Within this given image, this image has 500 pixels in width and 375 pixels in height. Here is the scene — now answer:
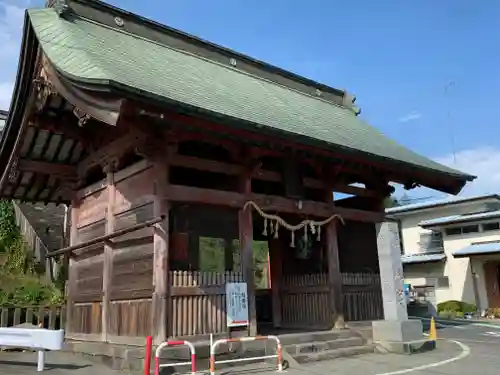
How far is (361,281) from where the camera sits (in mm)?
12164

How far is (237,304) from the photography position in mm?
9156

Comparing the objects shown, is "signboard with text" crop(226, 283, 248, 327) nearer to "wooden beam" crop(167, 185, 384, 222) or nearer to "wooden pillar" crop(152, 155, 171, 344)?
"wooden pillar" crop(152, 155, 171, 344)

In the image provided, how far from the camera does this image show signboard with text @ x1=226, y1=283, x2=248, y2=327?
29.6 feet

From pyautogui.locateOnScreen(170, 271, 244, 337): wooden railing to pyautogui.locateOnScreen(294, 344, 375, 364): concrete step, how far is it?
1.73 metres

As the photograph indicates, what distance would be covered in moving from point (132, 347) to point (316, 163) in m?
5.87

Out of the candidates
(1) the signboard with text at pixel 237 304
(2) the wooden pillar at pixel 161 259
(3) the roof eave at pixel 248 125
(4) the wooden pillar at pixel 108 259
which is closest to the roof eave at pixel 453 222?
(3) the roof eave at pixel 248 125

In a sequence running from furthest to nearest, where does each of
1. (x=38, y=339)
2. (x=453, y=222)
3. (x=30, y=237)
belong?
1. (x=453, y=222)
2. (x=30, y=237)
3. (x=38, y=339)

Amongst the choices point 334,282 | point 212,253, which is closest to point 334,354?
point 334,282

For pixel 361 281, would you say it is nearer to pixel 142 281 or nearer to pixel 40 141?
pixel 142 281

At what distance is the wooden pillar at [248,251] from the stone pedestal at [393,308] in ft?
11.3

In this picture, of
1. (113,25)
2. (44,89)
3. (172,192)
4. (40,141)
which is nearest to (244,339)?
(172,192)

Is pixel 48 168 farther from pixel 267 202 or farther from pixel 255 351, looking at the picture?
pixel 255 351

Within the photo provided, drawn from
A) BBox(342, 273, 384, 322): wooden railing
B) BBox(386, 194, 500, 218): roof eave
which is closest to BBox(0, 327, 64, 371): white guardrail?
BBox(342, 273, 384, 322): wooden railing

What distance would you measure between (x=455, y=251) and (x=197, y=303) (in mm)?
22454
